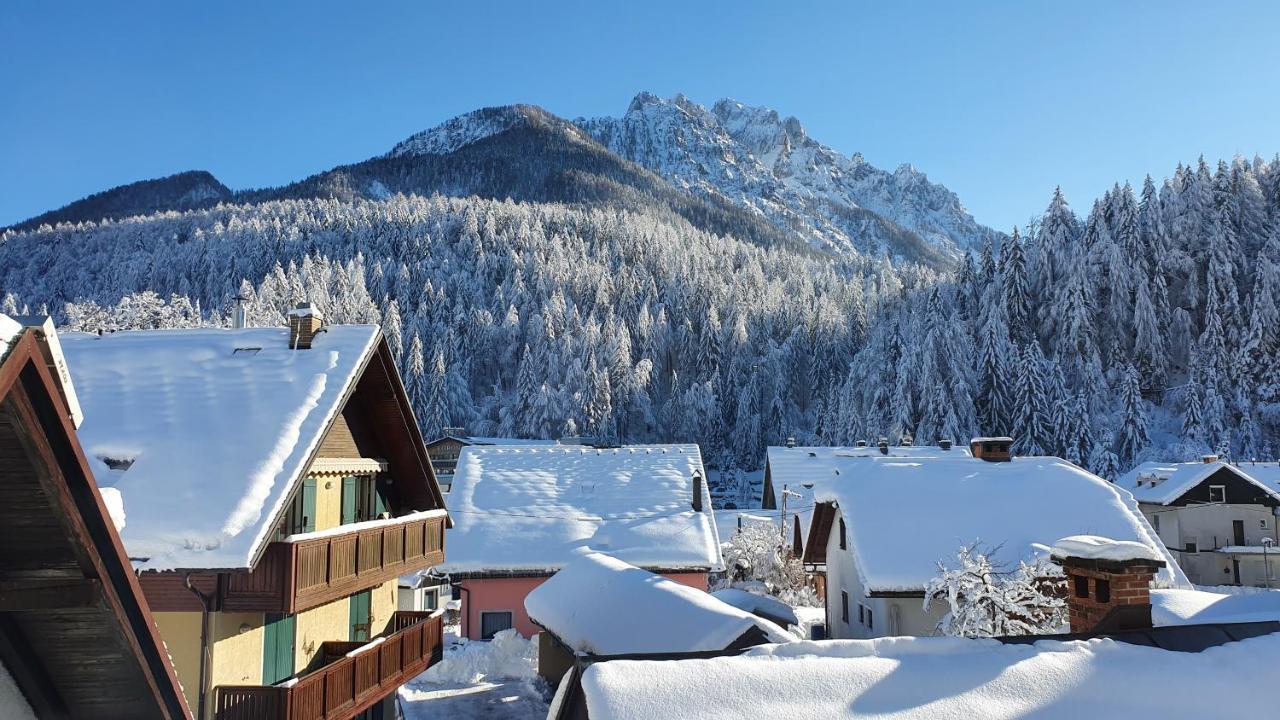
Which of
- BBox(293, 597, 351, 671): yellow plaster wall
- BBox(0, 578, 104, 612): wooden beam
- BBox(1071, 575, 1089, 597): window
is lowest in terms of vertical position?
BBox(293, 597, 351, 671): yellow plaster wall

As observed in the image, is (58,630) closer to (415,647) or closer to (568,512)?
(415,647)

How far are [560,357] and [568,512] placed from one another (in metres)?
62.3

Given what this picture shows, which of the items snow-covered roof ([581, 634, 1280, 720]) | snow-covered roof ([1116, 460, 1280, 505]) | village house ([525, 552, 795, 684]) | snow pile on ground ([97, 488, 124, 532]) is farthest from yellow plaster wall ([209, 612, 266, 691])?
snow-covered roof ([1116, 460, 1280, 505])

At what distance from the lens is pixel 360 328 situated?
14.4 meters

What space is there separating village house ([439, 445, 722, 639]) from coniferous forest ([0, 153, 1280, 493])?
15258 mm

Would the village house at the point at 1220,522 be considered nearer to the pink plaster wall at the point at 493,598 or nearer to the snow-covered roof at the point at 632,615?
the pink plaster wall at the point at 493,598

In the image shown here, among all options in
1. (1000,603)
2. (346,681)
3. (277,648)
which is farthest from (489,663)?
(1000,603)

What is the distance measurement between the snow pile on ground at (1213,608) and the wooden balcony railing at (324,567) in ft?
36.6


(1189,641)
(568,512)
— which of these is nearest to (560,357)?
(568,512)

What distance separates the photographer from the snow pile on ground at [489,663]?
22391 mm

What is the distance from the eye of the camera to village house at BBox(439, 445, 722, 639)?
27922mm

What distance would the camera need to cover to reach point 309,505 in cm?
1350

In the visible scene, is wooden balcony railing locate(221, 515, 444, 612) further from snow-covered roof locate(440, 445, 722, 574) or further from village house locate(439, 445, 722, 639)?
snow-covered roof locate(440, 445, 722, 574)

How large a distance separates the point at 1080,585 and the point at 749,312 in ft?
303
